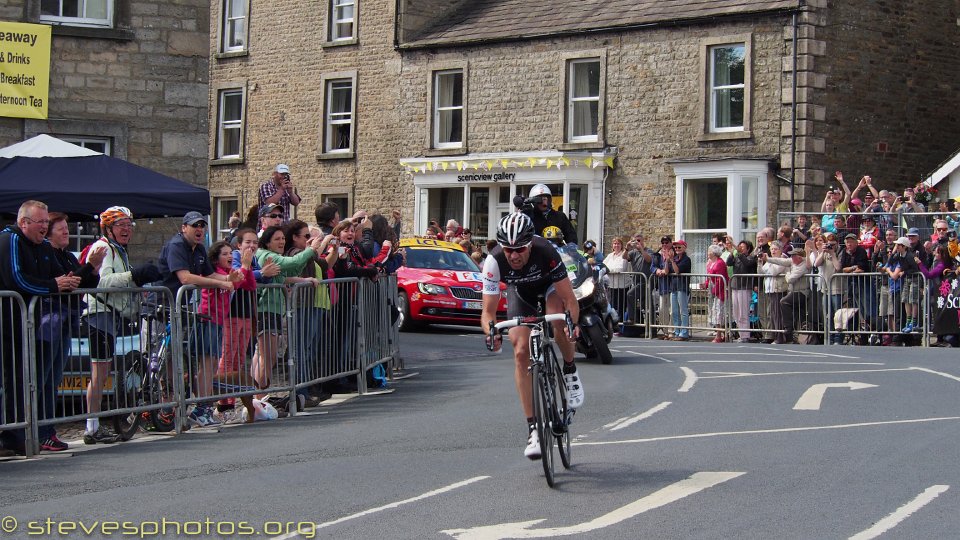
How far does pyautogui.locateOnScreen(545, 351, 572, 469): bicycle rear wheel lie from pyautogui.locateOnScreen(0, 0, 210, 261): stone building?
40.2ft

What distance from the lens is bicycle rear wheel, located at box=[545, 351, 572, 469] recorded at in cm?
951

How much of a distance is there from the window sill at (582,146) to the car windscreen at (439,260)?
25.8 feet

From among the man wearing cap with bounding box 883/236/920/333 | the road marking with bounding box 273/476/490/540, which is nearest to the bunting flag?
the man wearing cap with bounding box 883/236/920/333

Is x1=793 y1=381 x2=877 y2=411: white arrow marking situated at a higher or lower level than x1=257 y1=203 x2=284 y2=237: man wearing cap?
lower

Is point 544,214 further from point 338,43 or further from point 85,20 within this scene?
point 338,43

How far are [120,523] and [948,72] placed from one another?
98.3ft

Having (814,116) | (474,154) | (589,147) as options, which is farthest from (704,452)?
(474,154)

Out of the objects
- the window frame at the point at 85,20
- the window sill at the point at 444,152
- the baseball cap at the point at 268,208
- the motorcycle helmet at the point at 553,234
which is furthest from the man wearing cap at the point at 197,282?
the window sill at the point at 444,152

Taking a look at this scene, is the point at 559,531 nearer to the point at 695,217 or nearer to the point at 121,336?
the point at 121,336

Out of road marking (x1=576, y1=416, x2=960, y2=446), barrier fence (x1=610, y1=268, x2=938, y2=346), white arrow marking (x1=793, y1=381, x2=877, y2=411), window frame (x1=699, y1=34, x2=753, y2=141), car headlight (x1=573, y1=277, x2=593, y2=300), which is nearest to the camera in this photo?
road marking (x1=576, y1=416, x2=960, y2=446)

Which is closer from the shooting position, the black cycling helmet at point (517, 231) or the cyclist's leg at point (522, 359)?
the black cycling helmet at point (517, 231)

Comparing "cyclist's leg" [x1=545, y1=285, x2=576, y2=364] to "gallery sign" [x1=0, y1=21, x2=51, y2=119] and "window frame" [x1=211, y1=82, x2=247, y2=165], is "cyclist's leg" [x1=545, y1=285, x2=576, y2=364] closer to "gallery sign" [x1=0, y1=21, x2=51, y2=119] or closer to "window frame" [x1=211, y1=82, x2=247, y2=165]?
"gallery sign" [x1=0, y1=21, x2=51, y2=119]

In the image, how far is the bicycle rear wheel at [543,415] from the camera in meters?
8.95

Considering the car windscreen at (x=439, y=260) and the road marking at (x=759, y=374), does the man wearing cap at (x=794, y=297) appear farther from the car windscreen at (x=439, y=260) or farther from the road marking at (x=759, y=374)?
the road marking at (x=759, y=374)
